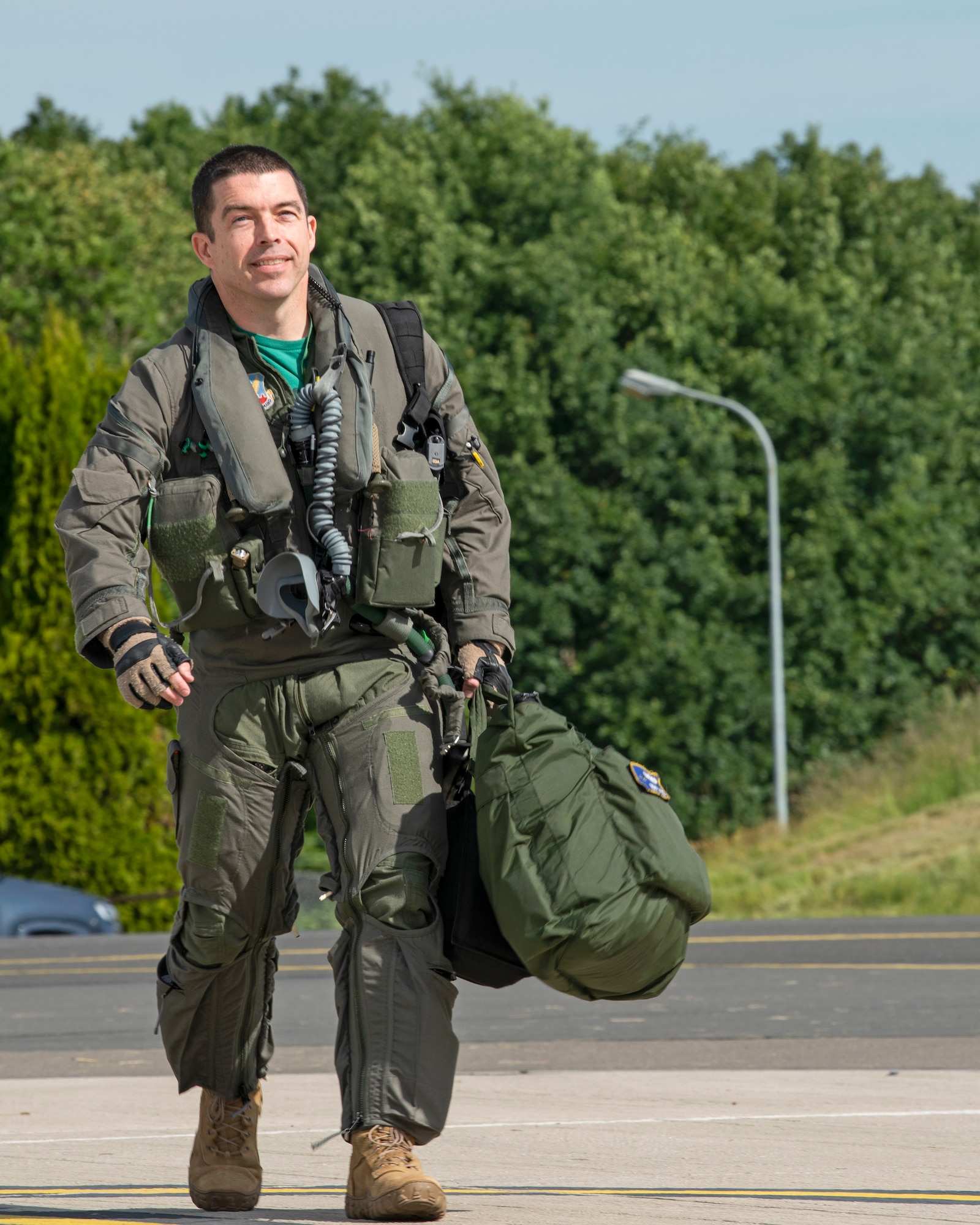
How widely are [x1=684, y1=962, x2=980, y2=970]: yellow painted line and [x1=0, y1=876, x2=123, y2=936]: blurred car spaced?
7367 mm

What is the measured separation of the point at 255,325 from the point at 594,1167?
200 cm

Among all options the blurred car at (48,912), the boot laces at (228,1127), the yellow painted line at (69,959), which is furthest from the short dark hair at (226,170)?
the blurred car at (48,912)

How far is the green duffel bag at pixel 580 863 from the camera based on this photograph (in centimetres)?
347

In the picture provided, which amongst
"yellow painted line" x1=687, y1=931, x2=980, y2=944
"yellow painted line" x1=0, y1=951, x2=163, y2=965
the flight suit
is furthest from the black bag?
"yellow painted line" x1=0, y1=951, x2=163, y2=965

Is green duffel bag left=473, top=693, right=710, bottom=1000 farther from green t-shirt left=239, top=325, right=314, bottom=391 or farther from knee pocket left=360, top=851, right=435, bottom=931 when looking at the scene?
green t-shirt left=239, top=325, right=314, bottom=391

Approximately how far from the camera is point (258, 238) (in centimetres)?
392

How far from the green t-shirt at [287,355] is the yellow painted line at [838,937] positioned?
8782 mm

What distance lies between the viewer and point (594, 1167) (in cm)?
426

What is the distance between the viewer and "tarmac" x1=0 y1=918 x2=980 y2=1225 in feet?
12.3

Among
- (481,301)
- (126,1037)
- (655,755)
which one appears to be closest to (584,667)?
(655,755)

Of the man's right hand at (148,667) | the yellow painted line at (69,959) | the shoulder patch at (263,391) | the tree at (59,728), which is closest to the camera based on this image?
the man's right hand at (148,667)

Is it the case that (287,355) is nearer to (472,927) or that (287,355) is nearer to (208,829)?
(208,829)

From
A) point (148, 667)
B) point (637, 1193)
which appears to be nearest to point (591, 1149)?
point (637, 1193)

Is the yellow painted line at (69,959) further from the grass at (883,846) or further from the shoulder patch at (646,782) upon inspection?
the shoulder patch at (646,782)
